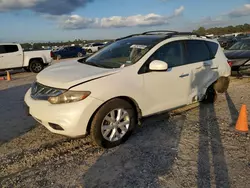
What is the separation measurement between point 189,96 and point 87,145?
2245 mm

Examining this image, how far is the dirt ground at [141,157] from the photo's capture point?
2.95 meters

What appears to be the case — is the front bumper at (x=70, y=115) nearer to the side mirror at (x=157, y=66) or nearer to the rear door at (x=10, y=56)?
the side mirror at (x=157, y=66)

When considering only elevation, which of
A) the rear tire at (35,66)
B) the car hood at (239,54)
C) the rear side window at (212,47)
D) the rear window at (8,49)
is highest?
the rear side window at (212,47)

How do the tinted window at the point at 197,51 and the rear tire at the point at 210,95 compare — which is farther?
the rear tire at the point at 210,95

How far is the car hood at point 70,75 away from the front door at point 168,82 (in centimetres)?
69

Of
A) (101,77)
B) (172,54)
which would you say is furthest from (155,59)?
(101,77)

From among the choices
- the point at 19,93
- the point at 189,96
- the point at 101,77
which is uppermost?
the point at 101,77

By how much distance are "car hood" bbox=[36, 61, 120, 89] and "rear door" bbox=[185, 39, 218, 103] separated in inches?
72.7

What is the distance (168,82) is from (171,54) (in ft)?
1.83

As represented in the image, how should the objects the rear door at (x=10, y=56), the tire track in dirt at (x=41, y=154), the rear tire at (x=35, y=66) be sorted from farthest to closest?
the rear tire at (x=35, y=66) < the rear door at (x=10, y=56) < the tire track in dirt at (x=41, y=154)

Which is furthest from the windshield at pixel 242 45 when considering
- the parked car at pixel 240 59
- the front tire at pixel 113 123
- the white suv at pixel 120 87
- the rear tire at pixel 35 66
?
the rear tire at pixel 35 66

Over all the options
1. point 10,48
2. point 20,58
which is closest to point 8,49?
point 10,48

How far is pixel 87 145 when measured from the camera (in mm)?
3895

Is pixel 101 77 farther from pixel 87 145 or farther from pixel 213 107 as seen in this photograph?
pixel 213 107
